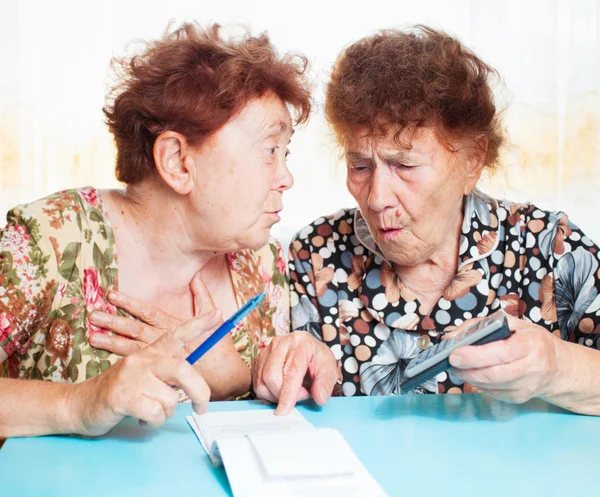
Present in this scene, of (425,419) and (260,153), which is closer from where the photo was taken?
(425,419)

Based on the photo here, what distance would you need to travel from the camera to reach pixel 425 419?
125 centimetres

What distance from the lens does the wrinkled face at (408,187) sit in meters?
1.56

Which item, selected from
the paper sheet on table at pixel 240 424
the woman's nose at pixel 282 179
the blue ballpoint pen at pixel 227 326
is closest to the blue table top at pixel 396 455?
the paper sheet on table at pixel 240 424

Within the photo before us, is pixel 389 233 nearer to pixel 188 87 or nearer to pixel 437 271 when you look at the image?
pixel 437 271

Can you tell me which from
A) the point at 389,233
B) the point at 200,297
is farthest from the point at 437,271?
the point at 200,297

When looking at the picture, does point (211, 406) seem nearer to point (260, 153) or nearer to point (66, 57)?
point (260, 153)

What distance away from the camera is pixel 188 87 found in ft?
4.90

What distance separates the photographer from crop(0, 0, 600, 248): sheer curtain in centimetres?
360

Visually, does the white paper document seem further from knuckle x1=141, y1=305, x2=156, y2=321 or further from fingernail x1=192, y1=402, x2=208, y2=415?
knuckle x1=141, y1=305, x2=156, y2=321

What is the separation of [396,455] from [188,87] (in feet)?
2.68

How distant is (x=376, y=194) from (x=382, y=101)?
0.19 m

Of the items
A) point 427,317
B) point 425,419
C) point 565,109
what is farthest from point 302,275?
point 565,109

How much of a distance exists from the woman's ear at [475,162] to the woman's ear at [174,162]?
1.97 feet

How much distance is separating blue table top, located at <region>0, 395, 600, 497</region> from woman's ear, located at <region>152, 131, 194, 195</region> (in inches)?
17.6
